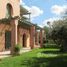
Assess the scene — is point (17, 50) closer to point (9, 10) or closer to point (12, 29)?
point (12, 29)

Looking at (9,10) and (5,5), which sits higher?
(5,5)

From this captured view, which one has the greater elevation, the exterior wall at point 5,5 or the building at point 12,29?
the exterior wall at point 5,5

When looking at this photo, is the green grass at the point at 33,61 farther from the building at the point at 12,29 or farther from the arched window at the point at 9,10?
the arched window at the point at 9,10

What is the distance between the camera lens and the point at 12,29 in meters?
25.3

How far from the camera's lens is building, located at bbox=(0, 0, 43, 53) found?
2514 cm

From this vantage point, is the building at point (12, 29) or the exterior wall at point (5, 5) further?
the exterior wall at point (5, 5)

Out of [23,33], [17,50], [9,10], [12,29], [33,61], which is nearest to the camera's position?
[33,61]

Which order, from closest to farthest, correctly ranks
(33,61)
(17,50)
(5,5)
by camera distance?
(33,61) → (17,50) → (5,5)

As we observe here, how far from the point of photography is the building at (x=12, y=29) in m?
25.1

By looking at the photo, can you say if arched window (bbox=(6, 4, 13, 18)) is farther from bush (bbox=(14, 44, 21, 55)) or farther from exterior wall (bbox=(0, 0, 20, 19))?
bush (bbox=(14, 44, 21, 55))

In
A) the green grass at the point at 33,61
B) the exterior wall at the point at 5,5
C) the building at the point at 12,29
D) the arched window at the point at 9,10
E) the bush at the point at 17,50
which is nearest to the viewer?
the green grass at the point at 33,61

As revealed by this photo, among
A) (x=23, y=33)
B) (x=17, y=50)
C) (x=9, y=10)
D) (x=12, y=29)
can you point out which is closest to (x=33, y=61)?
(x=17, y=50)

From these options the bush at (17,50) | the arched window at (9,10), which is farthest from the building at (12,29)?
the bush at (17,50)

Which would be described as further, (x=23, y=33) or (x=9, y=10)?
(x=23, y=33)
